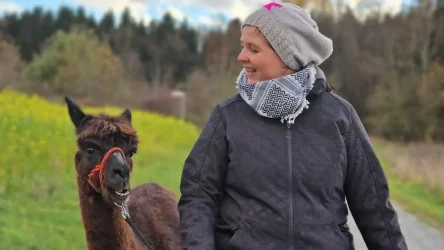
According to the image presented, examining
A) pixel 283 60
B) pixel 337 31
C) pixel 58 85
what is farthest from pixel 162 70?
pixel 283 60

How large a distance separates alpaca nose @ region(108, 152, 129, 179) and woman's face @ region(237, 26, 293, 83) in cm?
111

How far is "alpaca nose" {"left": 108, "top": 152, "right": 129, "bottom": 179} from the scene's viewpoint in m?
3.15

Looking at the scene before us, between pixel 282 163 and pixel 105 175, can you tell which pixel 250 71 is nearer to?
pixel 282 163

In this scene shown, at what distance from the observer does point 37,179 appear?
8.94m

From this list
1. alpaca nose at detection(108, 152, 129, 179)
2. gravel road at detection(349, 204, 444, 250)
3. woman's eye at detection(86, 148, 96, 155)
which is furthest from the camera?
gravel road at detection(349, 204, 444, 250)

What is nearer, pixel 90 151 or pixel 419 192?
pixel 90 151

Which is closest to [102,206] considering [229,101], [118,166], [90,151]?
[90,151]

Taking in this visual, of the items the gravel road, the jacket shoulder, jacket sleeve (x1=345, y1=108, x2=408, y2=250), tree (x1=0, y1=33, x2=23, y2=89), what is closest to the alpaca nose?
the jacket shoulder

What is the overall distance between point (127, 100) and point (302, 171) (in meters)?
38.5

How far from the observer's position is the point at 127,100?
131 feet

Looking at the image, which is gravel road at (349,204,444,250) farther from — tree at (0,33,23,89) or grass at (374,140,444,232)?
tree at (0,33,23,89)

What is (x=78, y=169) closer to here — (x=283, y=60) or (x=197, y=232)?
(x=197, y=232)

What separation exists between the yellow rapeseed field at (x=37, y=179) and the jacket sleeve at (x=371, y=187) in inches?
184

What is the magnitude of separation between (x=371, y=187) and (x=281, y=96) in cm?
59
